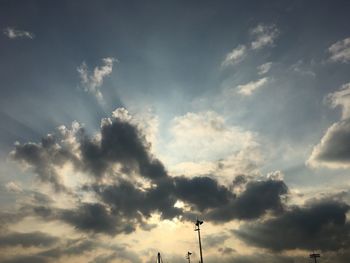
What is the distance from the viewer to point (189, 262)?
443ft

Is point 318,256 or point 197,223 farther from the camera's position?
point 318,256

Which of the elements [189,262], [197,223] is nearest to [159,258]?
[189,262]

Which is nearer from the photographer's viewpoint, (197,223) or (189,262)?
(197,223)

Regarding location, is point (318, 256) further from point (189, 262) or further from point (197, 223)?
point (197, 223)

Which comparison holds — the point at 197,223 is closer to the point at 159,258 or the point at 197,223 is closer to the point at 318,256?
the point at 159,258

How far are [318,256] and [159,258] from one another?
6596cm

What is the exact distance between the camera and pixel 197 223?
8550 centimetres

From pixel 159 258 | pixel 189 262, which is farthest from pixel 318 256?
pixel 159 258

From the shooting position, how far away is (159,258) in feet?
463

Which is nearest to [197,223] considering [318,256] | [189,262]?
[189,262]

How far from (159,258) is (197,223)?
64461 mm

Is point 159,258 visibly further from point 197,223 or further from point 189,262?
point 197,223

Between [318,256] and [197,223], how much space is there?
78750 millimetres

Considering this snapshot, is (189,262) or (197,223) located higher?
(197,223)
